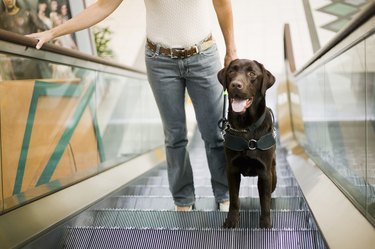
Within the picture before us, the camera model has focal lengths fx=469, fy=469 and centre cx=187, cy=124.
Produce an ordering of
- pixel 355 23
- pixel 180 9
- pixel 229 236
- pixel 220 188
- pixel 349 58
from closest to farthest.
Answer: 1. pixel 355 23
2. pixel 229 236
3. pixel 349 58
4. pixel 180 9
5. pixel 220 188

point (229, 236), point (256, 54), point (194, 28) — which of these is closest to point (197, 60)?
point (194, 28)

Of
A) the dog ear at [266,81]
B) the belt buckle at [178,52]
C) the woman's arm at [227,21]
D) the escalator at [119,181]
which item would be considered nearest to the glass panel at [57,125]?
the escalator at [119,181]

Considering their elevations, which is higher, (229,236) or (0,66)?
(0,66)

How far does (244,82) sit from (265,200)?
2.34 feet

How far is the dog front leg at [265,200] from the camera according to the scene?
278 cm

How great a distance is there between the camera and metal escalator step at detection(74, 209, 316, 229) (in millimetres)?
2820

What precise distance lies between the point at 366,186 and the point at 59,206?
171 cm

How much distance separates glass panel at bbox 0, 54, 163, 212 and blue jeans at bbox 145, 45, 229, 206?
732 millimetres

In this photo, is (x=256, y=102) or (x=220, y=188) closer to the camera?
(x=256, y=102)

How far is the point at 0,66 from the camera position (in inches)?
98.1

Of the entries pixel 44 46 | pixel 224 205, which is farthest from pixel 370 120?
pixel 44 46

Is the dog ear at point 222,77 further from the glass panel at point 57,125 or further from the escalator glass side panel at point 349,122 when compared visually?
the glass panel at point 57,125

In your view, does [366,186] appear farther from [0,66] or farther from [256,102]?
[0,66]

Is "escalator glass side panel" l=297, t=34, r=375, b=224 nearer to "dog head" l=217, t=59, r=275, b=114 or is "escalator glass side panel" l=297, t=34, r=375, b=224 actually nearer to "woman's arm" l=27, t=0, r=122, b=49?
"dog head" l=217, t=59, r=275, b=114
